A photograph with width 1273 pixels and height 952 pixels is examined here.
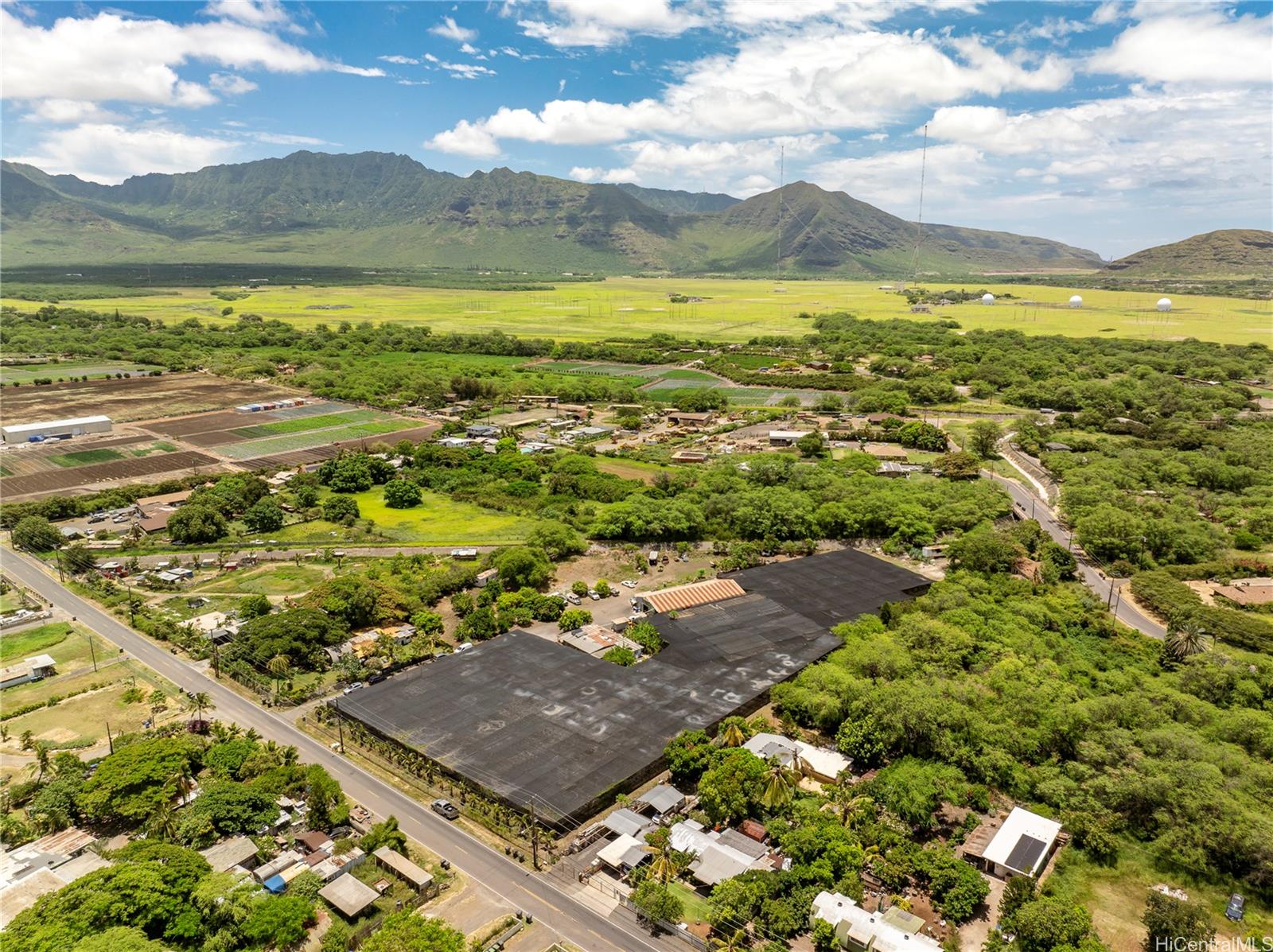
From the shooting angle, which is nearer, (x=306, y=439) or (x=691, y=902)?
(x=691, y=902)

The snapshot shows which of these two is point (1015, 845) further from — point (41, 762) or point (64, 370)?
point (64, 370)

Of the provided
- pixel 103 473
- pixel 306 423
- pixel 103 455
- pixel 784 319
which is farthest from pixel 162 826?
pixel 784 319

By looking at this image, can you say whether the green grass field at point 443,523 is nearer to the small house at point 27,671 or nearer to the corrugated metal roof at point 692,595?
the corrugated metal roof at point 692,595

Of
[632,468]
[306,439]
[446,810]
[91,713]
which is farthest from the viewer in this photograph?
[306,439]

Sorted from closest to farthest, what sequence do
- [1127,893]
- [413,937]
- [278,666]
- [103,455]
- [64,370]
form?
[413,937] → [1127,893] → [278,666] → [103,455] → [64,370]

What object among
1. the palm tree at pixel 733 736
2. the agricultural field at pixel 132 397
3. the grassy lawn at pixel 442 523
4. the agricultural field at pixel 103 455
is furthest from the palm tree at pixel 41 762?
the agricultural field at pixel 132 397

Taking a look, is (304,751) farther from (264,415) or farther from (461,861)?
(264,415)

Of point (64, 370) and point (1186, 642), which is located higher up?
point (64, 370)

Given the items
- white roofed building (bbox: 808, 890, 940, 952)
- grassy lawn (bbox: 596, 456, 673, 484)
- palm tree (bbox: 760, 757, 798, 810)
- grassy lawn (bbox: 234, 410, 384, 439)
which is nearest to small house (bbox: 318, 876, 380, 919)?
palm tree (bbox: 760, 757, 798, 810)
